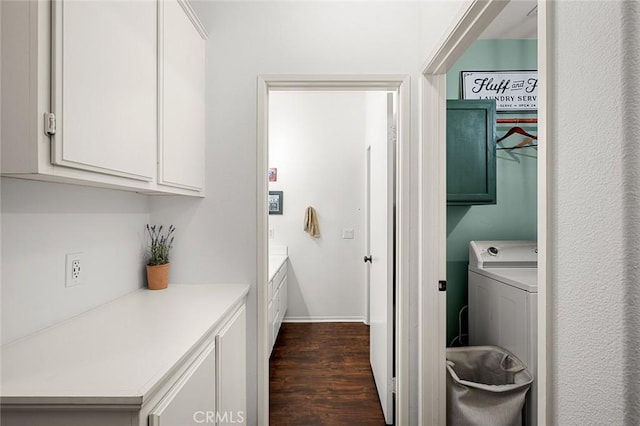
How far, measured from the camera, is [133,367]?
0.84m

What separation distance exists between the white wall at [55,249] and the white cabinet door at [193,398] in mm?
540

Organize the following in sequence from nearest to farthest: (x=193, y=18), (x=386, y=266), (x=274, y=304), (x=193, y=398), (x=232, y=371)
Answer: (x=193, y=398), (x=232, y=371), (x=193, y=18), (x=386, y=266), (x=274, y=304)

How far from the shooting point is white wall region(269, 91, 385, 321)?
3775 mm

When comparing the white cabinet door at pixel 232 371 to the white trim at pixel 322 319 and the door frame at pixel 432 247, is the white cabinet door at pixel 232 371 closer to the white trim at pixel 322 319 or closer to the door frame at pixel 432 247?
the door frame at pixel 432 247

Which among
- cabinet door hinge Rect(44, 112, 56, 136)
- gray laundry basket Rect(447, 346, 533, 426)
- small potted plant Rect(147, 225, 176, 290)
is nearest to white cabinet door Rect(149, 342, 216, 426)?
small potted plant Rect(147, 225, 176, 290)

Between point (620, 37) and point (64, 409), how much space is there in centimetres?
137

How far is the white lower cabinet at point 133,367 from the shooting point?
2.43ft

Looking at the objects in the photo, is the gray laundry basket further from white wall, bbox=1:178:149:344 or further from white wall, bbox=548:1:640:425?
white wall, bbox=1:178:149:344

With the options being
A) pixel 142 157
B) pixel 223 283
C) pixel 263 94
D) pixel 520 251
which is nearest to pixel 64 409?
pixel 142 157

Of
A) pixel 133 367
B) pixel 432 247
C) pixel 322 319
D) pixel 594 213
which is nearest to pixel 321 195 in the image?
→ pixel 322 319

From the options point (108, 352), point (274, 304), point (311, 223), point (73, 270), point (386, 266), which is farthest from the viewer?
point (311, 223)

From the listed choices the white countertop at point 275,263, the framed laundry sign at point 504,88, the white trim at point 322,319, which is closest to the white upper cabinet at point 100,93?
the white countertop at point 275,263

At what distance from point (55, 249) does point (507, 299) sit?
2169mm

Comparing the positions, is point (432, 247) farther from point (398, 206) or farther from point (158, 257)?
point (158, 257)
